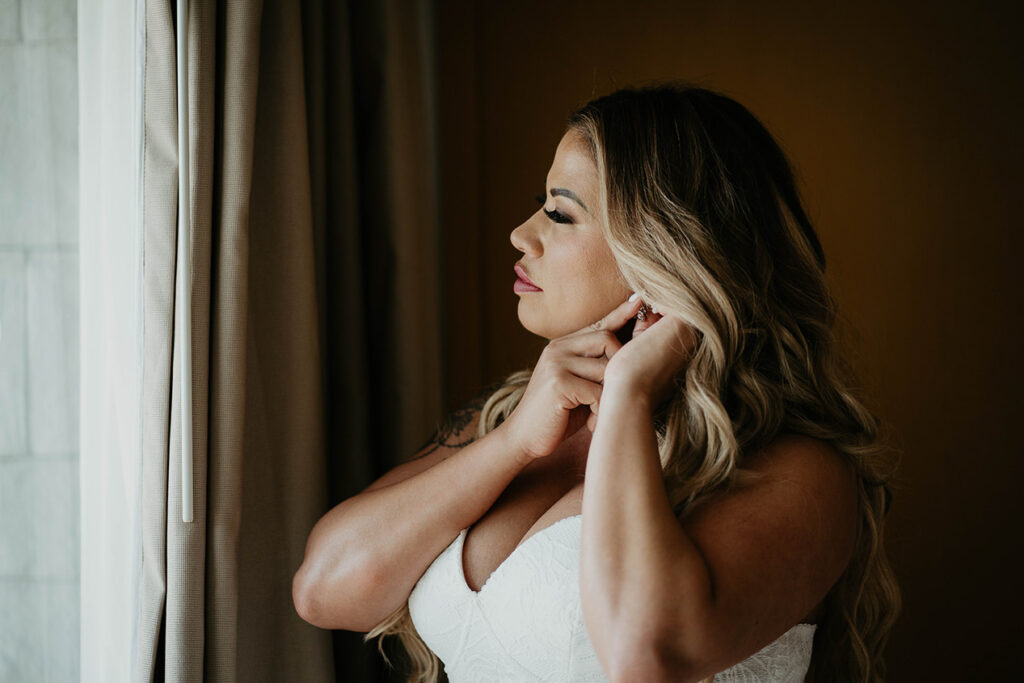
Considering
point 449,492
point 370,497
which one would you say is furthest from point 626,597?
point 370,497

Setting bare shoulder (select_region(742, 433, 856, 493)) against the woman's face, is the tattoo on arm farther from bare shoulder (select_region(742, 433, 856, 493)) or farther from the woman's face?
bare shoulder (select_region(742, 433, 856, 493))

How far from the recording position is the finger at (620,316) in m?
1.25

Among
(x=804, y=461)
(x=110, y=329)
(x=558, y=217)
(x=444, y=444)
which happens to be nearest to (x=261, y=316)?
(x=110, y=329)

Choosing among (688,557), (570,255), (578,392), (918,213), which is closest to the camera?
(688,557)

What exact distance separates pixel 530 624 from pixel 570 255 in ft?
1.90

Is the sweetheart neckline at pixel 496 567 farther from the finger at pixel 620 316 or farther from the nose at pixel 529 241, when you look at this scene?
the nose at pixel 529 241

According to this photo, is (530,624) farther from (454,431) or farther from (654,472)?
(454,431)

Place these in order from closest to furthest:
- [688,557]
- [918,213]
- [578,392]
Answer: [688,557], [578,392], [918,213]

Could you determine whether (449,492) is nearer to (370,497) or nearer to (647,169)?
(370,497)

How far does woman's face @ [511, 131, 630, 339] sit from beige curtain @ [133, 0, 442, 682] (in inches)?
17.2

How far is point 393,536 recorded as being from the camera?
130 cm

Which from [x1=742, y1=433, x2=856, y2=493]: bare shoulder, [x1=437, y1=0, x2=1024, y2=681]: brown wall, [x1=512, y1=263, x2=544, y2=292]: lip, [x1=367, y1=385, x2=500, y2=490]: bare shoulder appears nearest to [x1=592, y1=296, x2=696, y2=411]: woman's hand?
[x1=742, y1=433, x2=856, y2=493]: bare shoulder

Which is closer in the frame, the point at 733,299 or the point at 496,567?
the point at 733,299

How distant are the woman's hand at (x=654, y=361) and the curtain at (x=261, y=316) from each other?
2.05 feet
